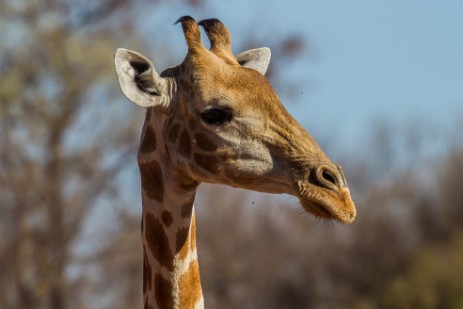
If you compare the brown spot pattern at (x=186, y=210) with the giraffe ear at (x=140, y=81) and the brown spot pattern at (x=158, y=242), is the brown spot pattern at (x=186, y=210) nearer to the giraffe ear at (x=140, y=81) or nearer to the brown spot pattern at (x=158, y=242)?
the brown spot pattern at (x=158, y=242)

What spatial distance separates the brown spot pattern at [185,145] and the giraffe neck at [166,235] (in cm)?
13

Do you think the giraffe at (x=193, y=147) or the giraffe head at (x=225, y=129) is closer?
the giraffe head at (x=225, y=129)

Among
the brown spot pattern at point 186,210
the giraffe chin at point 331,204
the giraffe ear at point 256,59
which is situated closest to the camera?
the giraffe chin at point 331,204

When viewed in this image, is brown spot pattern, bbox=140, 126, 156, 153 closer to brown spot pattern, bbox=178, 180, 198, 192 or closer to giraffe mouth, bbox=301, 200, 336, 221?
brown spot pattern, bbox=178, 180, 198, 192

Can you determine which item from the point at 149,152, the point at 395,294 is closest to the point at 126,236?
the point at 395,294

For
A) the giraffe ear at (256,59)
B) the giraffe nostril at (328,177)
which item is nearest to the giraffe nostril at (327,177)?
the giraffe nostril at (328,177)

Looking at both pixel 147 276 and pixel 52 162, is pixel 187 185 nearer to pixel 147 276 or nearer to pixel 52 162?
pixel 147 276

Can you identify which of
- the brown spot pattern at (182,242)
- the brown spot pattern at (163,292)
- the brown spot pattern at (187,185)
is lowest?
the brown spot pattern at (163,292)

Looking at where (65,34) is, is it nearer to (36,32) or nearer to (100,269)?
(36,32)

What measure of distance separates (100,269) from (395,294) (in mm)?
8866

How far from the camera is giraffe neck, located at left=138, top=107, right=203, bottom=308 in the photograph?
8914mm

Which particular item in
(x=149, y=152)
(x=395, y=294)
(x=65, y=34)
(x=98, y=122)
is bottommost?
(x=149, y=152)

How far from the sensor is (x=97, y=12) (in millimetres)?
34219

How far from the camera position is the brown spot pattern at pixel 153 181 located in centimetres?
917
